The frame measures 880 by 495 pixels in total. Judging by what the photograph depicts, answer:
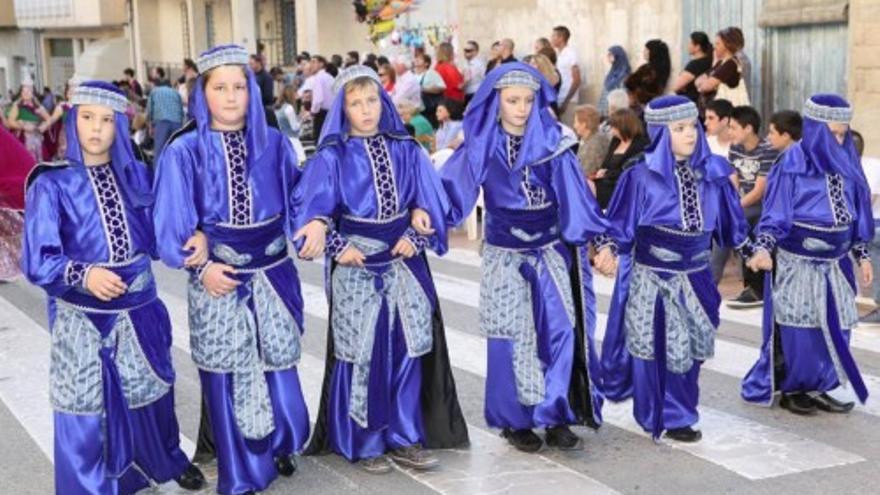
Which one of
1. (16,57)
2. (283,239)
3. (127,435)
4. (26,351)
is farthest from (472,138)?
(16,57)

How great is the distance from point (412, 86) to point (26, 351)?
8.81 metres

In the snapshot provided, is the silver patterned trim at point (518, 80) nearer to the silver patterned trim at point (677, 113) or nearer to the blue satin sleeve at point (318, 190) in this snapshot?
the silver patterned trim at point (677, 113)

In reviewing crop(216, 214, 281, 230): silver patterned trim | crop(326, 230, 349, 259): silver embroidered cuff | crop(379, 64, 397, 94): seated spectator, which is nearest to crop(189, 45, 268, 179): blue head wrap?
crop(216, 214, 281, 230): silver patterned trim

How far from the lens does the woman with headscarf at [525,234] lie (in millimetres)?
6367

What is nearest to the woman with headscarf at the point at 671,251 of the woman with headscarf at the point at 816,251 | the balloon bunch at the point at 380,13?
the woman with headscarf at the point at 816,251

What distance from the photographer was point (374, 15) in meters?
26.2

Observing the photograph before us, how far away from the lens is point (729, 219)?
6.71m

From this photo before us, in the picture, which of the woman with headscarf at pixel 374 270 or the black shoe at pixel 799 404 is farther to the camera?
the black shoe at pixel 799 404

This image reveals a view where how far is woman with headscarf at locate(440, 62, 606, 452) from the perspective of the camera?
6367 mm

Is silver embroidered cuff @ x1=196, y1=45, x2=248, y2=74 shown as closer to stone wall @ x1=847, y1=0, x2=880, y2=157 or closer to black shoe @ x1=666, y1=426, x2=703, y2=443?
black shoe @ x1=666, y1=426, x2=703, y2=443

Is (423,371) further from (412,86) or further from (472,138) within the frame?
(412,86)

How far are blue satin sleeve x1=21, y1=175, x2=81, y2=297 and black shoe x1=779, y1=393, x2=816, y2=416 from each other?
3.84 metres

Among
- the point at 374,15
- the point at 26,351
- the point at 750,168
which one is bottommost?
the point at 26,351

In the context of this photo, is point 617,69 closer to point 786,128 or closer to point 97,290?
point 786,128
